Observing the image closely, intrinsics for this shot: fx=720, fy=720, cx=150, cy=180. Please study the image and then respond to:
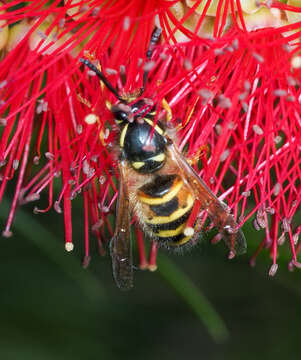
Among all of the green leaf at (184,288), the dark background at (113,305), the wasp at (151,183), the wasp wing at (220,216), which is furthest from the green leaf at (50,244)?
the wasp wing at (220,216)

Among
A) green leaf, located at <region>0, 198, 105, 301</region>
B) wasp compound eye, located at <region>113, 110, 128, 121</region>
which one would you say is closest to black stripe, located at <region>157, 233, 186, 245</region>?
wasp compound eye, located at <region>113, 110, 128, 121</region>

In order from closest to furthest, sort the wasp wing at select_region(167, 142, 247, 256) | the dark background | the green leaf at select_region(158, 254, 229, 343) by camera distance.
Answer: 1. the wasp wing at select_region(167, 142, 247, 256)
2. the green leaf at select_region(158, 254, 229, 343)
3. the dark background

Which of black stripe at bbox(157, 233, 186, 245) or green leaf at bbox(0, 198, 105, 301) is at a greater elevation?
black stripe at bbox(157, 233, 186, 245)

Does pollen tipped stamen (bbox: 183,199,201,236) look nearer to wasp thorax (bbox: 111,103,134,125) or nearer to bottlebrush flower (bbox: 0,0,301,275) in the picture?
bottlebrush flower (bbox: 0,0,301,275)

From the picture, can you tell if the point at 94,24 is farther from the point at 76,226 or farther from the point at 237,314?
the point at 237,314

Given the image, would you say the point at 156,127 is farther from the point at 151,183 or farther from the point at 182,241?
the point at 182,241

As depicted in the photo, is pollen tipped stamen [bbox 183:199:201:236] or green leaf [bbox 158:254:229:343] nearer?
pollen tipped stamen [bbox 183:199:201:236]

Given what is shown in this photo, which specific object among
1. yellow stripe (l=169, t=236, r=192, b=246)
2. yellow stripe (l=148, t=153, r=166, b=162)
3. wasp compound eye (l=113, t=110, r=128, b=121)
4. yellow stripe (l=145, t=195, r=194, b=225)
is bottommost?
yellow stripe (l=169, t=236, r=192, b=246)
